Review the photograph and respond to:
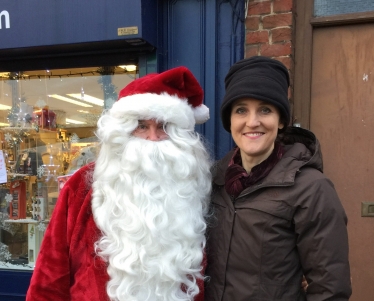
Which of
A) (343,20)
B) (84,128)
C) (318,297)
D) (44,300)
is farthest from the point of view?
(84,128)

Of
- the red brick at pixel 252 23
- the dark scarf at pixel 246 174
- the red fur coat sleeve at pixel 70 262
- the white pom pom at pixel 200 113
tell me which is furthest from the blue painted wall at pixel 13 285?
the red brick at pixel 252 23

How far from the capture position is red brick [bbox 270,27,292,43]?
8.38 feet

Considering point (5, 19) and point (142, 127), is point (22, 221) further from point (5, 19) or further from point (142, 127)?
point (142, 127)

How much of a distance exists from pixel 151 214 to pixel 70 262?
0.47m

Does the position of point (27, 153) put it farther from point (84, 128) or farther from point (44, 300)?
point (44, 300)

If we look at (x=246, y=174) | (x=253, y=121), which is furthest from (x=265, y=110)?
(x=246, y=174)

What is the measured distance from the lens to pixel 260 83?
1.54 m

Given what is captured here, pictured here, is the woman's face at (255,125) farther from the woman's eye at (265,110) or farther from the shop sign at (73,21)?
the shop sign at (73,21)

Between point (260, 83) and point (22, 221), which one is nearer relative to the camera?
point (260, 83)

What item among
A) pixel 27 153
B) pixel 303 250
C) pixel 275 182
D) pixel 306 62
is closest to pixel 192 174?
pixel 275 182

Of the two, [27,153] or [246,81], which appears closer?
[246,81]

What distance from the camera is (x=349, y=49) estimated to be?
2.63 m

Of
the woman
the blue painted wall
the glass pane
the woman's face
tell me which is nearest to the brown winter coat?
the woman

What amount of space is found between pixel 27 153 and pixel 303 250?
287 cm
